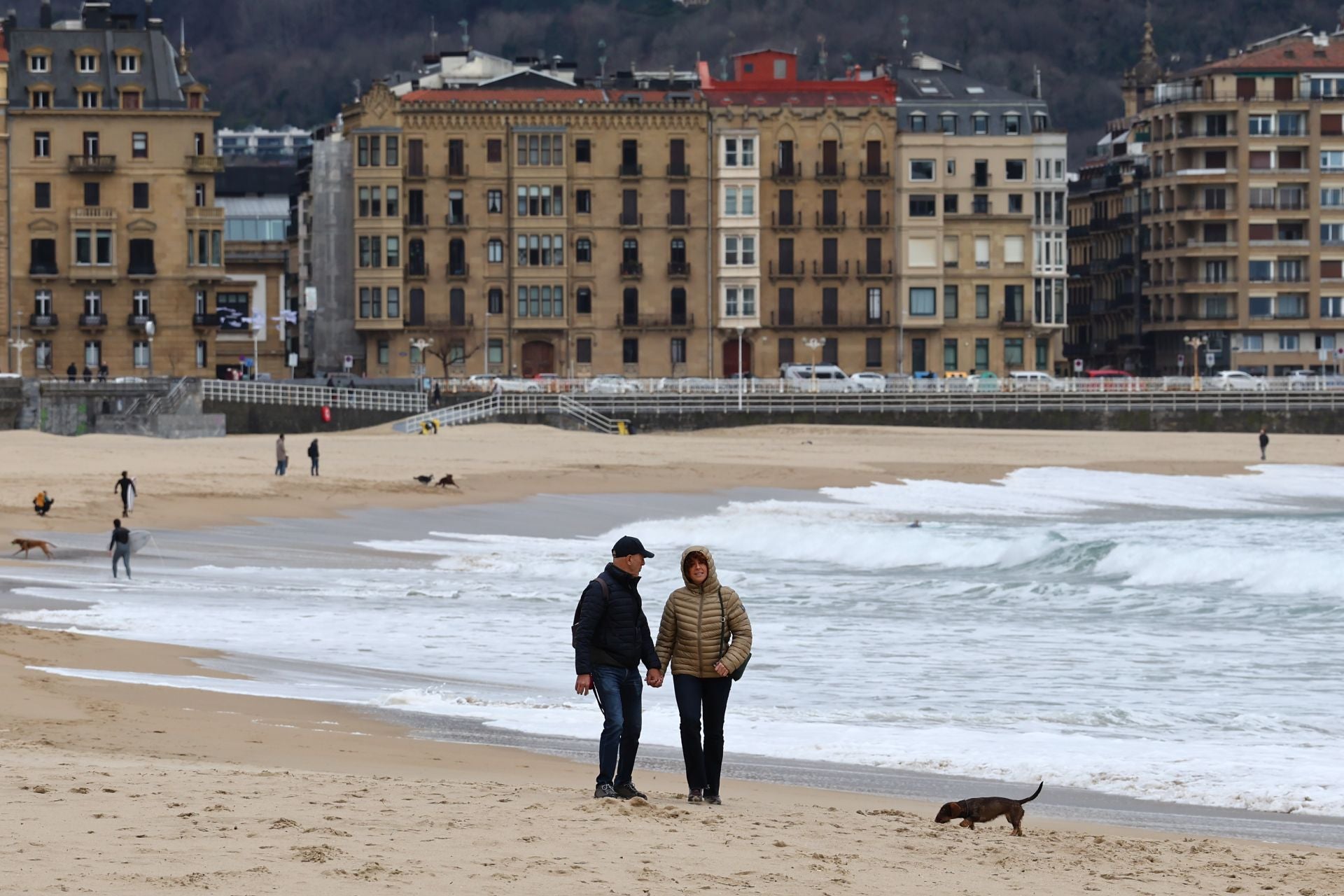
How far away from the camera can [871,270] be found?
95562 mm

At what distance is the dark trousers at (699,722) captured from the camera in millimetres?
A: 13617

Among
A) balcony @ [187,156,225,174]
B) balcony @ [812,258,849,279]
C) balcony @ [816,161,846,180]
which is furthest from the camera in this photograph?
balcony @ [812,258,849,279]

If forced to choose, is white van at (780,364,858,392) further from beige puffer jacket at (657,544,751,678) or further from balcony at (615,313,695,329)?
beige puffer jacket at (657,544,751,678)

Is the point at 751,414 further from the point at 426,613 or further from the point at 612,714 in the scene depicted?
the point at 612,714

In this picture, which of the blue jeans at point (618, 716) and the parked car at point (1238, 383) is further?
the parked car at point (1238, 383)

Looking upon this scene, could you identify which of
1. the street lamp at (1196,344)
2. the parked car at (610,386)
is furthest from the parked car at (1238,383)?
the parked car at (610,386)

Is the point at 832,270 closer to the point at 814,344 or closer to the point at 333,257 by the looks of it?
the point at 814,344

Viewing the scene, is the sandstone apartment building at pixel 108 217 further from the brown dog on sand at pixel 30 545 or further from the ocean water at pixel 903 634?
the brown dog on sand at pixel 30 545

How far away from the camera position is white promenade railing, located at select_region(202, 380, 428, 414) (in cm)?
7156

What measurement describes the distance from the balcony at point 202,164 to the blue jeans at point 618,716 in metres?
72.4

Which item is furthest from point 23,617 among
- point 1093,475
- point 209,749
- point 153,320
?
point 153,320

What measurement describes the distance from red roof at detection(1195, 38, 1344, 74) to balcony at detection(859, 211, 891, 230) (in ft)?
65.1

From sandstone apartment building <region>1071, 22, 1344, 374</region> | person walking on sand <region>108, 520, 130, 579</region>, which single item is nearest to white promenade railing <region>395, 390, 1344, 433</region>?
sandstone apartment building <region>1071, 22, 1344, 374</region>

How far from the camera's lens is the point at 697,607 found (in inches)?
531
